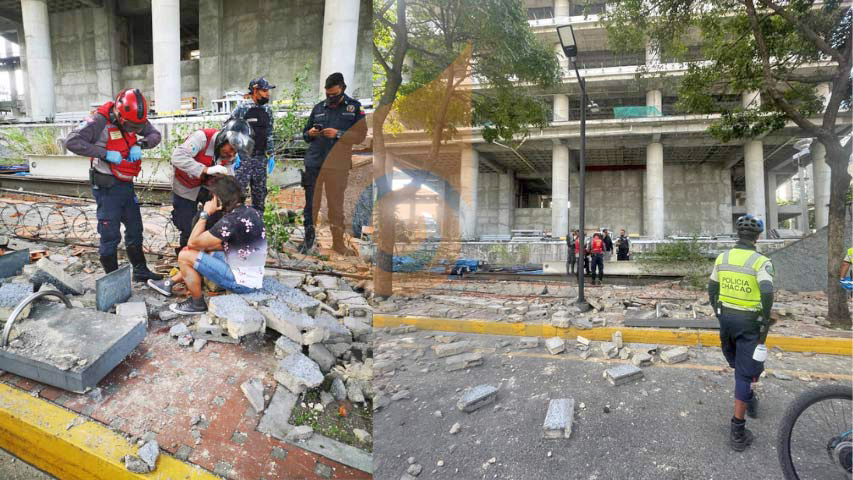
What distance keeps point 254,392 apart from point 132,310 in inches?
43.8

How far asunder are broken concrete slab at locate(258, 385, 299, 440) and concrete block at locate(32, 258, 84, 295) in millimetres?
1566

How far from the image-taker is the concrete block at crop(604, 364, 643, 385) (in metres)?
3.89

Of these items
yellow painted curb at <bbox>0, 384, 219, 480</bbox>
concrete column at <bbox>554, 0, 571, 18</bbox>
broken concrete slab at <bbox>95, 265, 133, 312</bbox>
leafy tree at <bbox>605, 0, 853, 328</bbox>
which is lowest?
yellow painted curb at <bbox>0, 384, 219, 480</bbox>

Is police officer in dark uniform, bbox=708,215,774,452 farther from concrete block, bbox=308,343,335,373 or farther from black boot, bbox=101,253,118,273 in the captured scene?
black boot, bbox=101,253,118,273

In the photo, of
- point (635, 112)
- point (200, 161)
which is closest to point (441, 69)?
point (200, 161)

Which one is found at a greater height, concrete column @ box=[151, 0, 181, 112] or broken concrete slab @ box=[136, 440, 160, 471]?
concrete column @ box=[151, 0, 181, 112]

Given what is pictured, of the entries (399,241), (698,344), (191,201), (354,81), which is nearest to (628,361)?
(698,344)

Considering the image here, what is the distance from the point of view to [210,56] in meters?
3.02

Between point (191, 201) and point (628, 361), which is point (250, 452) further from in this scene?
point (628, 361)

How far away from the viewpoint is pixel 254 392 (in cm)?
205

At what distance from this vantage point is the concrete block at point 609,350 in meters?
4.80

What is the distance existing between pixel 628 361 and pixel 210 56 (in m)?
4.50

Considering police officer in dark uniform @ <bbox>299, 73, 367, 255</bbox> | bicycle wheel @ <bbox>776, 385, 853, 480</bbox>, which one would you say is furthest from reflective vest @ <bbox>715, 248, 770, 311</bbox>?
police officer in dark uniform @ <bbox>299, 73, 367, 255</bbox>

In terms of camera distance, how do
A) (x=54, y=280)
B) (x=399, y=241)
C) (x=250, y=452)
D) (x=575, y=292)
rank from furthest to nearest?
(x=575, y=292), (x=399, y=241), (x=54, y=280), (x=250, y=452)
